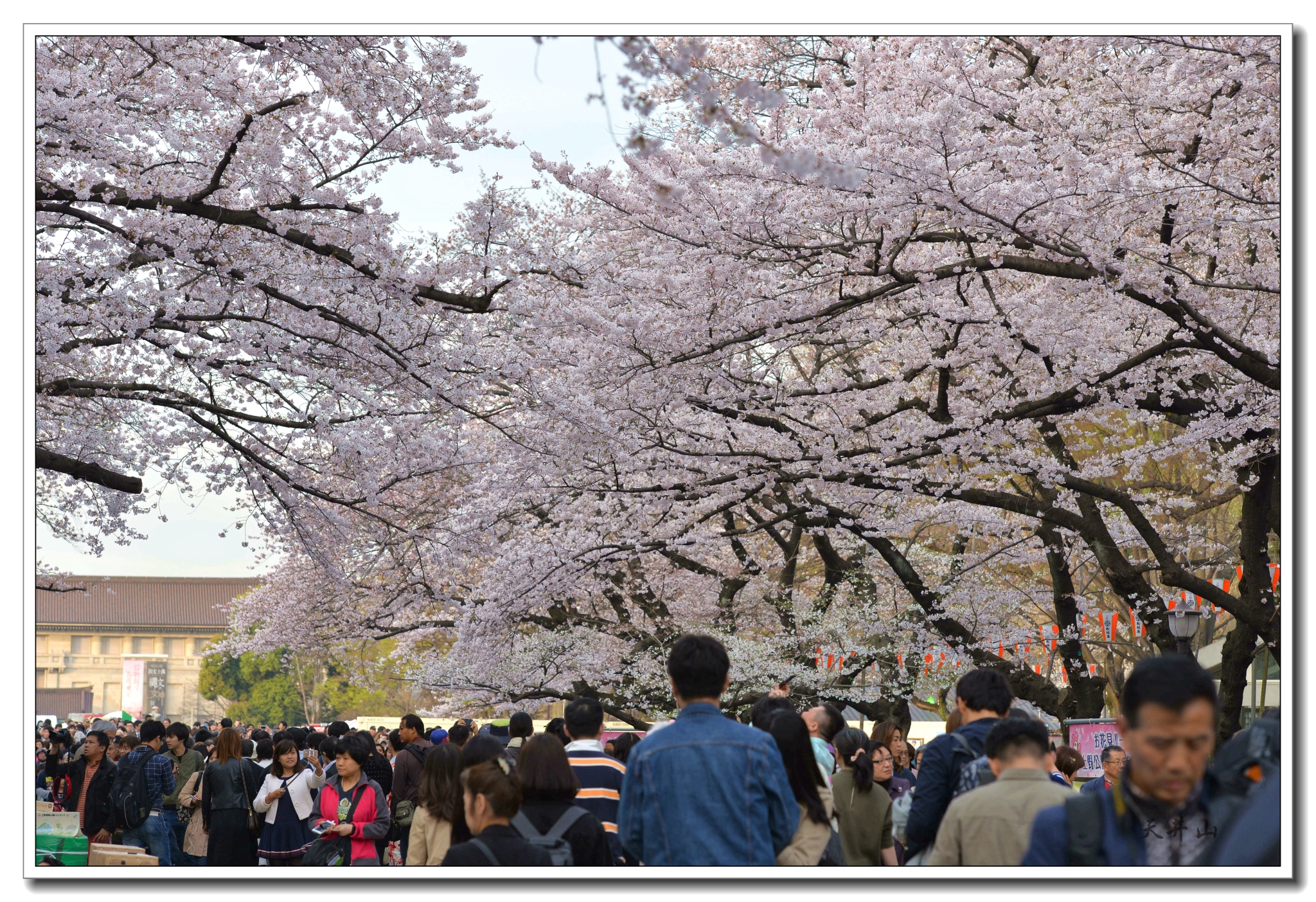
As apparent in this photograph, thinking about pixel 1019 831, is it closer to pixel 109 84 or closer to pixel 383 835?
pixel 383 835

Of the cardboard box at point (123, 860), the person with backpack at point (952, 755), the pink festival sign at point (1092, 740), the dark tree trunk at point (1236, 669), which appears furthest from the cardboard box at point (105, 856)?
the dark tree trunk at point (1236, 669)

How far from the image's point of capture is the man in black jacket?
906 cm

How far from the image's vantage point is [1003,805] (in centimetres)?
346

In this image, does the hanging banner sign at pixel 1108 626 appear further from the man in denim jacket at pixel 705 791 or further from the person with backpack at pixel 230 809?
the man in denim jacket at pixel 705 791

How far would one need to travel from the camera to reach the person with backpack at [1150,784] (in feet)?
8.04

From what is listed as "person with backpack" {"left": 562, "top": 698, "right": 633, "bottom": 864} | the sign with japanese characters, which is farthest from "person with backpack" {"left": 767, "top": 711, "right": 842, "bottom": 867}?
the sign with japanese characters

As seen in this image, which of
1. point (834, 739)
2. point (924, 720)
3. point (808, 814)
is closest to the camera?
point (808, 814)

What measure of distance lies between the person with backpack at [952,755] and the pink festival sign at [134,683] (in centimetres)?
7229

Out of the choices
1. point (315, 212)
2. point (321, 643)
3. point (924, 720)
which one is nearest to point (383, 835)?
point (315, 212)

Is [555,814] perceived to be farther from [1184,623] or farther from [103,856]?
[1184,623]

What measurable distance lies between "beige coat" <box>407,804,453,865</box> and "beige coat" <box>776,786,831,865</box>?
5.49 feet

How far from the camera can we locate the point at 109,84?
22.4ft
